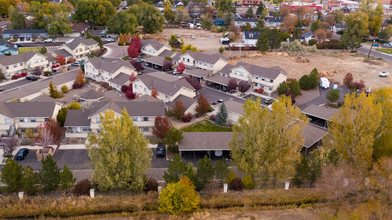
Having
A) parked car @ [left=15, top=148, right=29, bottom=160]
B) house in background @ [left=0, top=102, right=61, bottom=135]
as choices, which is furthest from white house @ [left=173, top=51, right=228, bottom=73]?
parked car @ [left=15, top=148, right=29, bottom=160]

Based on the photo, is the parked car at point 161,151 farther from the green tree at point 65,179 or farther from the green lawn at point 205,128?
the green tree at point 65,179

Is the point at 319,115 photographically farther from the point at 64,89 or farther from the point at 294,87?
the point at 64,89

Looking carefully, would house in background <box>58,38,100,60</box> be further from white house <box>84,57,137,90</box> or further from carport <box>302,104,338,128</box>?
carport <box>302,104,338,128</box>

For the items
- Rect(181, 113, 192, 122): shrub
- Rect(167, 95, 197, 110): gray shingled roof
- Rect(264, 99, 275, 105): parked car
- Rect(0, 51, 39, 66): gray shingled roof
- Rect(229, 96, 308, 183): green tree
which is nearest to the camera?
Rect(229, 96, 308, 183): green tree

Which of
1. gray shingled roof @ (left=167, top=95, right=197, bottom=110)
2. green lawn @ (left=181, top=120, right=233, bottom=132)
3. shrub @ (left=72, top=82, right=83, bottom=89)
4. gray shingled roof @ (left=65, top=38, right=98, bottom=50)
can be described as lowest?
green lawn @ (left=181, top=120, right=233, bottom=132)

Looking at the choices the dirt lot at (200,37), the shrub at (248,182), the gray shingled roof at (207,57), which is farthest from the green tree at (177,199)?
the dirt lot at (200,37)

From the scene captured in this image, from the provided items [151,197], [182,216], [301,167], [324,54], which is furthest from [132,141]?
[324,54]

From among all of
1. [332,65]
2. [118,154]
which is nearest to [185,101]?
[118,154]

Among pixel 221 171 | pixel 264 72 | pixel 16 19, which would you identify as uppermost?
pixel 16 19
